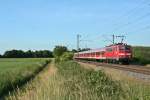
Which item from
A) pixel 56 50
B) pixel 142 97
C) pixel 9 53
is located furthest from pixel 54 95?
pixel 9 53

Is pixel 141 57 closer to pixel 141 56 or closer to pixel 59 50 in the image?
pixel 141 56

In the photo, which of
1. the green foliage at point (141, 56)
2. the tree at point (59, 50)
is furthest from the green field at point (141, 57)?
the tree at point (59, 50)

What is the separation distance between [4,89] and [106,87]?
1130 centimetres

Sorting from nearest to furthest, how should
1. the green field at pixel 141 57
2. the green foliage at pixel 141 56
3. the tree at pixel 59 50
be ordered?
the green field at pixel 141 57 < the green foliage at pixel 141 56 < the tree at pixel 59 50

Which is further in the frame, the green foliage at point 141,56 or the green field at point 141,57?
the green foliage at point 141,56

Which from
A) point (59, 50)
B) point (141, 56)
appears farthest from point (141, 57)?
Answer: point (59, 50)

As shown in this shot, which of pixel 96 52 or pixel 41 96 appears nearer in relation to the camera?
pixel 41 96

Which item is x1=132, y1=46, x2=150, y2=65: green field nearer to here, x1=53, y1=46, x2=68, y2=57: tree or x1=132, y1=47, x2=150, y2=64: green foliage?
x1=132, y1=47, x2=150, y2=64: green foliage

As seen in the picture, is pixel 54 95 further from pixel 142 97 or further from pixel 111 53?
pixel 111 53

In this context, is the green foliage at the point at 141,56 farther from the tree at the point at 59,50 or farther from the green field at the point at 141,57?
the tree at the point at 59,50

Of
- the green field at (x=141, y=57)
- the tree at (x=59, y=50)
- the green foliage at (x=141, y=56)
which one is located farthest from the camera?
the tree at (x=59, y=50)

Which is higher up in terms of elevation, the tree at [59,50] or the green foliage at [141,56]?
the tree at [59,50]

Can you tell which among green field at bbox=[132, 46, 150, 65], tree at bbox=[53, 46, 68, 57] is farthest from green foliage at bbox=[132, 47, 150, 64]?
tree at bbox=[53, 46, 68, 57]

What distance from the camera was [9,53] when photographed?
188750mm
